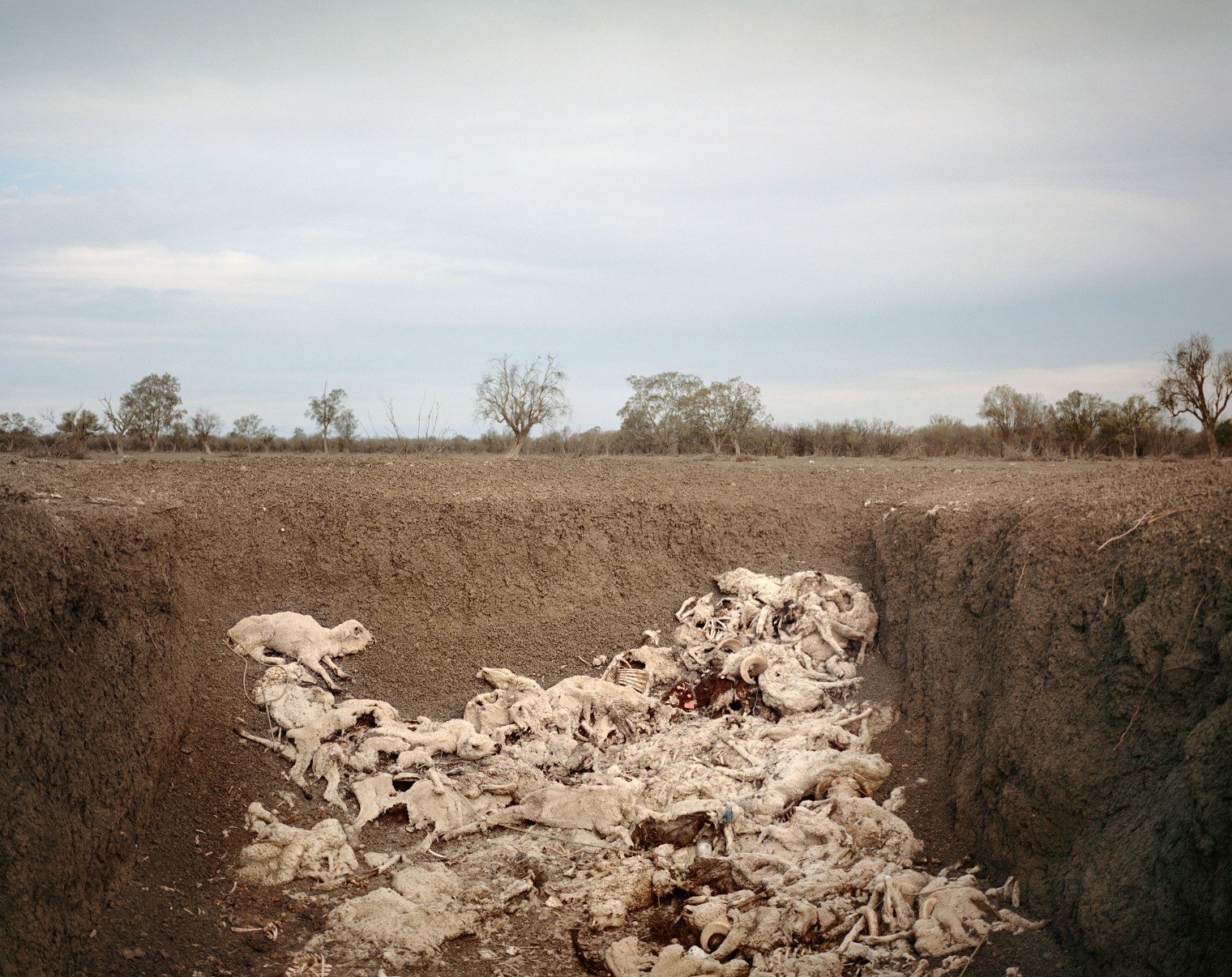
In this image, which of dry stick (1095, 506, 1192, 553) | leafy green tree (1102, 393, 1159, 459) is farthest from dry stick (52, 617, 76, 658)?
leafy green tree (1102, 393, 1159, 459)

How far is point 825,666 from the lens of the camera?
9.97 m

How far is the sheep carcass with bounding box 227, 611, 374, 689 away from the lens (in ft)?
32.0

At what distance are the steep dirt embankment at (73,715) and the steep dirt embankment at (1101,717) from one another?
20.4 ft

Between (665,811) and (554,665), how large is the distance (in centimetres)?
348

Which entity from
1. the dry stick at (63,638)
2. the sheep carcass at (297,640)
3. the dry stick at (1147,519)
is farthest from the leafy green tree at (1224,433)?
the dry stick at (63,638)

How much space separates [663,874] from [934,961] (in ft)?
6.89

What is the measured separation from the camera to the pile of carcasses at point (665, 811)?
235 inches

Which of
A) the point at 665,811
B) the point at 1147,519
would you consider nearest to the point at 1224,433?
the point at 1147,519

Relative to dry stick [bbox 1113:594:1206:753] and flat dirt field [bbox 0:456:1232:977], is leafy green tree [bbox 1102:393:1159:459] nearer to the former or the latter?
flat dirt field [bbox 0:456:1232:977]

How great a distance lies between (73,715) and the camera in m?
6.02

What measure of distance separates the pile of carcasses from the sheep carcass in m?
0.34

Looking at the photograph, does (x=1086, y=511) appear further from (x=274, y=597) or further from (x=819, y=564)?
(x=274, y=597)

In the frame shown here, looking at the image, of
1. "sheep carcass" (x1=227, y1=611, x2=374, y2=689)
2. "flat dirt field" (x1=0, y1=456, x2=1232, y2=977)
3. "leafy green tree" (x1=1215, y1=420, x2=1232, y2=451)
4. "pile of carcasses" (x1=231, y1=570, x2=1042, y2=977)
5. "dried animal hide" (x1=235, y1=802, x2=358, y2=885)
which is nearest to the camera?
"flat dirt field" (x1=0, y1=456, x2=1232, y2=977)

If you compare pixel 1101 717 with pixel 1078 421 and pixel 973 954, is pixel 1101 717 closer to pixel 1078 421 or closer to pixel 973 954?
pixel 973 954
